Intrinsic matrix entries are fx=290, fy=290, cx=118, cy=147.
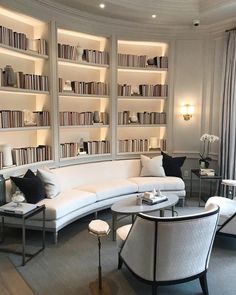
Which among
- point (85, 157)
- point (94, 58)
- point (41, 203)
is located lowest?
point (41, 203)

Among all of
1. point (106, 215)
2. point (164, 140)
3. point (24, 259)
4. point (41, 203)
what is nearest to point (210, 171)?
point (164, 140)

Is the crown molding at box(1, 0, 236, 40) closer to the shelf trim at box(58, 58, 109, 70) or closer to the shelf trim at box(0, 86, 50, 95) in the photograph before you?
the shelf trim at box(58, 58, 109, 70)

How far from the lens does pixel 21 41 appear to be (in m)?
4.08

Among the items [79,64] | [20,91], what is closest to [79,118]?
[79,64]

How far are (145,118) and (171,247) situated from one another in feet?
11.9

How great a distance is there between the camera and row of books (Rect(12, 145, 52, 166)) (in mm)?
4117

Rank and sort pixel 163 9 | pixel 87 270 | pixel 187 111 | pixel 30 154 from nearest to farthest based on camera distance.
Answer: pixel 87 270, pixel 30 154, pixel 163 9, pixel 187 111

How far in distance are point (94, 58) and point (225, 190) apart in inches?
131

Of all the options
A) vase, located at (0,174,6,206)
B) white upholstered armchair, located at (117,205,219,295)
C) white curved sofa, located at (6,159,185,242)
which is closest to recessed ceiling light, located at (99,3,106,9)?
white curved sofa, located at (6,159,185,242)

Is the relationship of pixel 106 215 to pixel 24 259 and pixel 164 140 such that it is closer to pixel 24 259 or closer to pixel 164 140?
pixel 24 259

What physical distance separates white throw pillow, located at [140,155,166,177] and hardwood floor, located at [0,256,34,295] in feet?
9.16

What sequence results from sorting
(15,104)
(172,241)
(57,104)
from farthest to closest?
1. (57,104)
2. (15,104)
3. (172,241)

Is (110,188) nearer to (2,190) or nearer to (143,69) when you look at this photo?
(2,190)

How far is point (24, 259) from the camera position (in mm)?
3068
